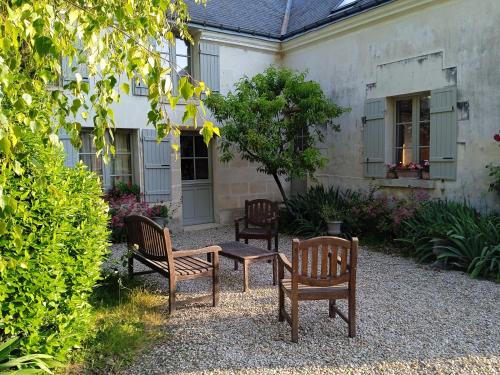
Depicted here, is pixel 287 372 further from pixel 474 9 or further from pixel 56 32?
pixel 474 9

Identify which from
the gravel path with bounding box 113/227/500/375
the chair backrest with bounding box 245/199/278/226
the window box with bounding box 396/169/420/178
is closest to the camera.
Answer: the gravel path with bounding box 113/227/500/375

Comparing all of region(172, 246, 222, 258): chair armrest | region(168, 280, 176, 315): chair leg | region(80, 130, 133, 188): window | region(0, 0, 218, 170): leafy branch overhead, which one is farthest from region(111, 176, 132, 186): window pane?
region(0, 0, 218, 170): leafy branch overhead

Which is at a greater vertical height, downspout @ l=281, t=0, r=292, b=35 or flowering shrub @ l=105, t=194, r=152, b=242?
downspout @ l=281, t=0, r=292, b=35

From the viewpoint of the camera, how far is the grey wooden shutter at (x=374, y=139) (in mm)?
7704

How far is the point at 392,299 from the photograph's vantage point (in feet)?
14.6

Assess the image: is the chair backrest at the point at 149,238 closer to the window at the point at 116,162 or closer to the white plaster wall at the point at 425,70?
the window at the point at 116,162

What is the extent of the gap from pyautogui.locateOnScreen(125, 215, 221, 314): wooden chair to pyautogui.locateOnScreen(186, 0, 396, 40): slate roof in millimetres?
5410

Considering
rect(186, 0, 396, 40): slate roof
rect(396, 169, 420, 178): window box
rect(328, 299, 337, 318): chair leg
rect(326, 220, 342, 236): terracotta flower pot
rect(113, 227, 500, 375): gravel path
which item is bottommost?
rect(113, 227, 500, 375): gravel path

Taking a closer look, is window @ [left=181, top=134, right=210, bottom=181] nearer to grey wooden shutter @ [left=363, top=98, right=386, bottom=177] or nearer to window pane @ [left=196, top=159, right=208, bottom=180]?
window pane @ [left=196, top=159, right=208, bottom=180]

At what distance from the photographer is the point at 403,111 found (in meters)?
7.72

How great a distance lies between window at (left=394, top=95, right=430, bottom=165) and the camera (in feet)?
24.0

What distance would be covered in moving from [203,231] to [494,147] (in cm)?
548

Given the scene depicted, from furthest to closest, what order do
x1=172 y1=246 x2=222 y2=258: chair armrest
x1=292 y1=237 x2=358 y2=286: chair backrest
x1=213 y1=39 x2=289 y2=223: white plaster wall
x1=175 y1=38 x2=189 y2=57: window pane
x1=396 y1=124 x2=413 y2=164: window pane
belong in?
x1=213 y1=39 x2=289 y2=223: white plaster wall, x1=175 y1=38 x2=189 y2=57: window pane, x1=396 y1=124 x2=413 y2=164: window pane, x1=172 y1=246 x2=222 y2=258: chair armrest, x1=292 y1=237 x2=358 y2=286: chair backrest

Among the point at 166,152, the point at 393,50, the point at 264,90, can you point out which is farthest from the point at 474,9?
the point at 166,152
